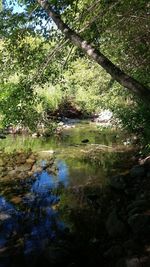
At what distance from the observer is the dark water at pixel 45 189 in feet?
33.2

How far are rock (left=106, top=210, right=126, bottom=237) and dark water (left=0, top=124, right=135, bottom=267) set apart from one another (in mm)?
1257

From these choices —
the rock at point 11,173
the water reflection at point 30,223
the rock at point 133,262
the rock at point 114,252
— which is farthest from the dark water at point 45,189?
the rock at point 133,262

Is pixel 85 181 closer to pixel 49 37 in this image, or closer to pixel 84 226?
pixel 84 226

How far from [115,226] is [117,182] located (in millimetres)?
4446

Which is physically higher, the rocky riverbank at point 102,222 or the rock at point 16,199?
the rock at point 16,199

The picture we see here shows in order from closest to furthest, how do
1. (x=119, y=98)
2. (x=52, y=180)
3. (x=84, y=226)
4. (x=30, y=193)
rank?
(x=84, y=226)
(x=30, y=193)
(x=52, y=180)
(x=119, y=98)

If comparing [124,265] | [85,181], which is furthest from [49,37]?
[85,181]

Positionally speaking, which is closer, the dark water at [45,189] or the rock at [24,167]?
the dark water at [45,189]

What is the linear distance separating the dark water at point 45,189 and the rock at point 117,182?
415 mm

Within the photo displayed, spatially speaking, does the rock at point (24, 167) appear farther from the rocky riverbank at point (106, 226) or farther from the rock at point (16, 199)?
the rocky riverbank at point (106, 226)

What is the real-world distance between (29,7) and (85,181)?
796 centimetres

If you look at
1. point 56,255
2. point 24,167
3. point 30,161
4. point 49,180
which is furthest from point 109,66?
point 30,161

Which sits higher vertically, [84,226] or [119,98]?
[119,98]

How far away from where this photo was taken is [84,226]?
35.9 ft
